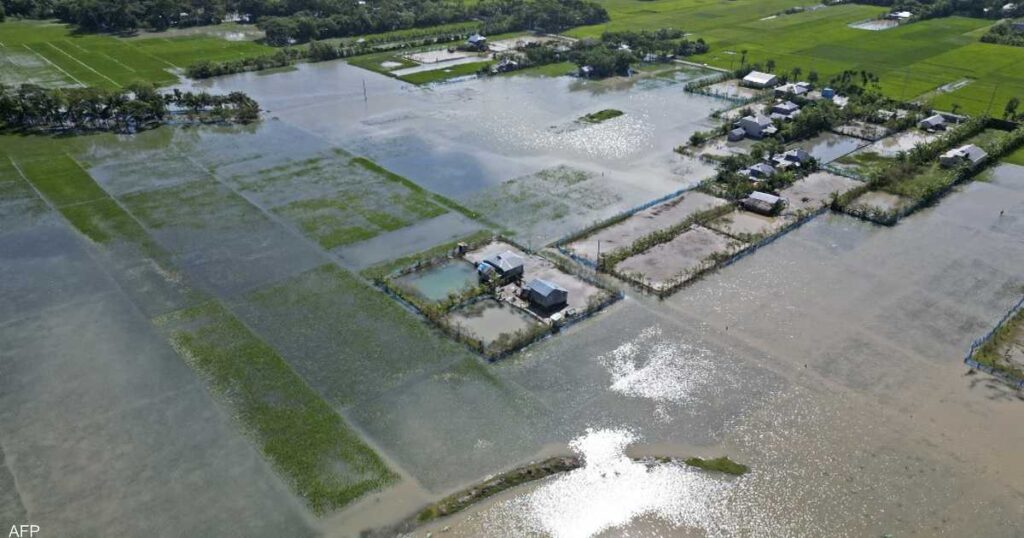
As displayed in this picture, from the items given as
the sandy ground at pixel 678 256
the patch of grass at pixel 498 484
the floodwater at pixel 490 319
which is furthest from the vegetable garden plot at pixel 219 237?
the patch of grass at pixel 498 484

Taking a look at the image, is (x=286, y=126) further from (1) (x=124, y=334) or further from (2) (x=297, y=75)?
(1) (x=124, y=334)

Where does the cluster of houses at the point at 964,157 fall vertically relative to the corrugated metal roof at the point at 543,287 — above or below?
above

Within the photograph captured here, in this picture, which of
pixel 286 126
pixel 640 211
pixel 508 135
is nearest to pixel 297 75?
pixel 286 126

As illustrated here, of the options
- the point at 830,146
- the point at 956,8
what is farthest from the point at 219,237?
the point at 956,8

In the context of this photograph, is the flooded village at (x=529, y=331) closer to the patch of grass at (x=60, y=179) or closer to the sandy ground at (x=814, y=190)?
the sandy ground at (x=814, y=190)

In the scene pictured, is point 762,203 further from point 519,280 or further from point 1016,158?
point 1016,158
